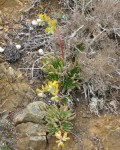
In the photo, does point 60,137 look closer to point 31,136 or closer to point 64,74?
point 31,136

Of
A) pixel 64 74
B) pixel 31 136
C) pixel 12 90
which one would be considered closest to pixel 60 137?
pixel 31 136

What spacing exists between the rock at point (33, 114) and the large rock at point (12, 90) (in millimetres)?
163

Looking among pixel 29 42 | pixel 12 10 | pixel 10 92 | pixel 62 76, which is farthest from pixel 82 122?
pixel 12 10

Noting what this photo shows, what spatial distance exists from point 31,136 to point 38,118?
23 cm

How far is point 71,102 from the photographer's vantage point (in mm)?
4867

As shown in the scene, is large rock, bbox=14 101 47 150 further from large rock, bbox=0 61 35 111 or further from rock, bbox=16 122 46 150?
large rock, bbox=0 61 35 111

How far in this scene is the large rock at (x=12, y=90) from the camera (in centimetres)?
491

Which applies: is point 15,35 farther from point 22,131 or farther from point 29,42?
point 22,131

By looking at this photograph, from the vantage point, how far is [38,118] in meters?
4.67

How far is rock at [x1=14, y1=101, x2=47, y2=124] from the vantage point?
468 cm

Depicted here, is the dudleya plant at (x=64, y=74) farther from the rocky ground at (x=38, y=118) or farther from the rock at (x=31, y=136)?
the rock at (x=31, y=136)

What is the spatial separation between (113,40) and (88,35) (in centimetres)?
35

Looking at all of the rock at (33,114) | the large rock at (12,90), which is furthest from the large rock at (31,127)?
the large rock at (12,90)

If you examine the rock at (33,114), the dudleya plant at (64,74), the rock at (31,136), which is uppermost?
the dudleya plant at (64,74)
